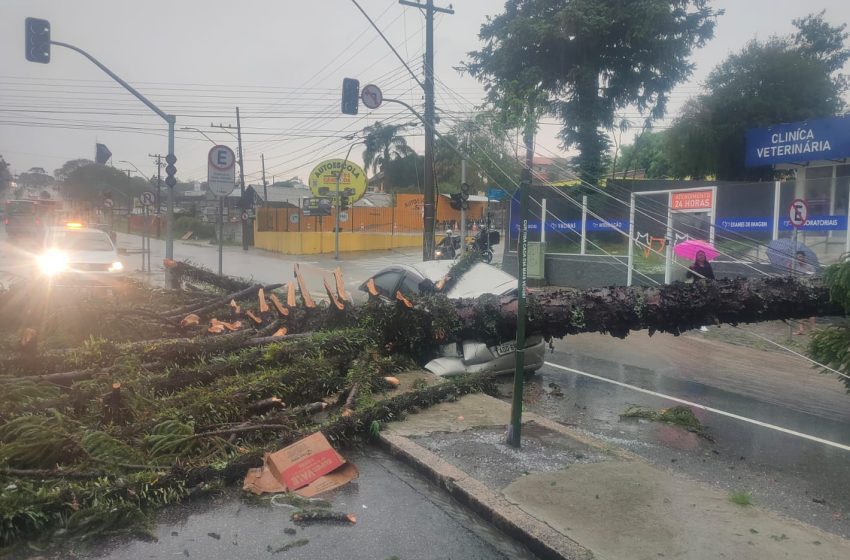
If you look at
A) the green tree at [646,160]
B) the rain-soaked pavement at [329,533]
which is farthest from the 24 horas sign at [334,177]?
the rain-soaked pavement at [329,533]

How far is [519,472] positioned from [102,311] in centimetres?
542

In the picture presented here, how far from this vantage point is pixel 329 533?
4254mm

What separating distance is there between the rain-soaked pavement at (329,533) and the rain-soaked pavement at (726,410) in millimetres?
2380

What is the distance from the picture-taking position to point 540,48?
96.9 feet

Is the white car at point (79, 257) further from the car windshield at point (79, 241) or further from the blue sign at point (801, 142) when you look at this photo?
the blue sign at point (801, 142)

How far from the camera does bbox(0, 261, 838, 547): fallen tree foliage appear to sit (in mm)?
4555

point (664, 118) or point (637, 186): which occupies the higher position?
point (664, 118)

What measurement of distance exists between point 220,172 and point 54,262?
5.39 meters

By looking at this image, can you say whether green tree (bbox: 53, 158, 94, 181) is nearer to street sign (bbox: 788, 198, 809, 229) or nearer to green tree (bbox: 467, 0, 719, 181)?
green tree (bbox: 467, 0, 719, 181)

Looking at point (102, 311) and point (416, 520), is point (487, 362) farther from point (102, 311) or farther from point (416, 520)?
point (102, 311)

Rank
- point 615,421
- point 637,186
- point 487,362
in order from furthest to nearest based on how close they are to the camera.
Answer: point 637,186 < point 487,362 < point 615,421

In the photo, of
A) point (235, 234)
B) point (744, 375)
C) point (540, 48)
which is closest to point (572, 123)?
point (540, 48)

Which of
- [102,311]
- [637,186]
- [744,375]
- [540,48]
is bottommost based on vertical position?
[744,375]

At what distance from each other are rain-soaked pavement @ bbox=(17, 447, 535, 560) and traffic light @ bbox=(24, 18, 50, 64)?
1412cm
